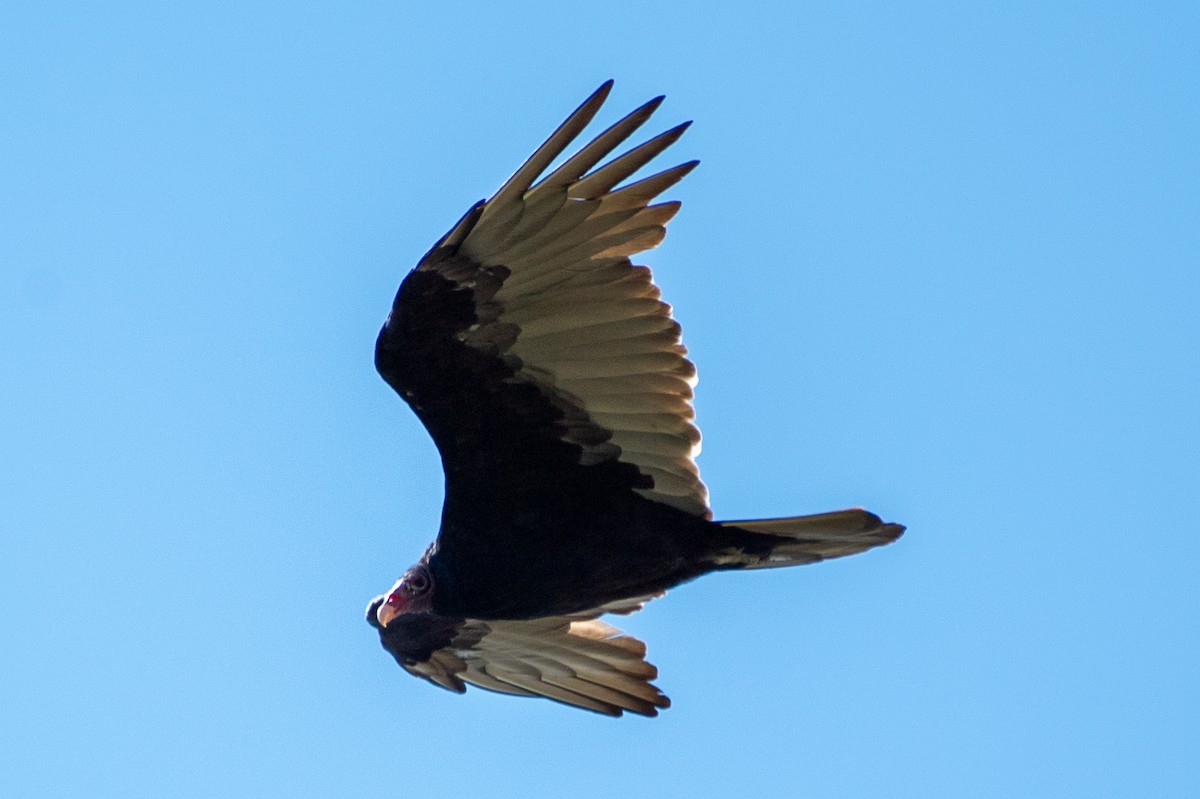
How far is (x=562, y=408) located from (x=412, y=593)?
952 millimetres

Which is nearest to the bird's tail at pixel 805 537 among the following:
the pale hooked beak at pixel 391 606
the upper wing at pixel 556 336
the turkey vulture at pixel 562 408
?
the turkey vulture at pixel 562 408

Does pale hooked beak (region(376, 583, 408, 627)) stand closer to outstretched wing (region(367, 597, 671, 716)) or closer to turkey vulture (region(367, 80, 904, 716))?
turkey vulture (region(367, 80, 904, 716))

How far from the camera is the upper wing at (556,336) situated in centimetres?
549

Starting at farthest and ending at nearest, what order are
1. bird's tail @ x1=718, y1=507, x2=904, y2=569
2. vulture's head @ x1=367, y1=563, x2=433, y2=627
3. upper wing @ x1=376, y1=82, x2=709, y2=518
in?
1. vulture's head @ x1=367, y1=563, x2=433, y2=627
2. bird's tail @ x1=718, y1=507, x2=904, y2=569
3. upper wing @ x1=376, y1=82, x2=709, y2=518

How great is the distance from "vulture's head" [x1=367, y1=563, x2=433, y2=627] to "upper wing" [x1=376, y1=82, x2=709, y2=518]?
0.43 meters

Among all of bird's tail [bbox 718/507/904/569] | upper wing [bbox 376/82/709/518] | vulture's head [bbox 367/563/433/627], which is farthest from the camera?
vulture's head [bbox 367/563/433/627]

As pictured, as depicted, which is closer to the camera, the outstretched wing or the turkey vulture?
the turkey vulture

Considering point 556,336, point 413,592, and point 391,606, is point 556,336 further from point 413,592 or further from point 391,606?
point 391,606

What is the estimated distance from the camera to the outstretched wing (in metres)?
6.89

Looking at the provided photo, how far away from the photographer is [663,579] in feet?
20.0

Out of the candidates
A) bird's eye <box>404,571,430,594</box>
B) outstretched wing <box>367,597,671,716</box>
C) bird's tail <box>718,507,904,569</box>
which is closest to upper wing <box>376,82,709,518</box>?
bird's tail <box>718,507,904,569</box>

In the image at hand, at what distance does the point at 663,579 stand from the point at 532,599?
49cm

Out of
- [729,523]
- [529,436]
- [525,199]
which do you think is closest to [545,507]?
[529,436]

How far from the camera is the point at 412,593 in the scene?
620 cm
